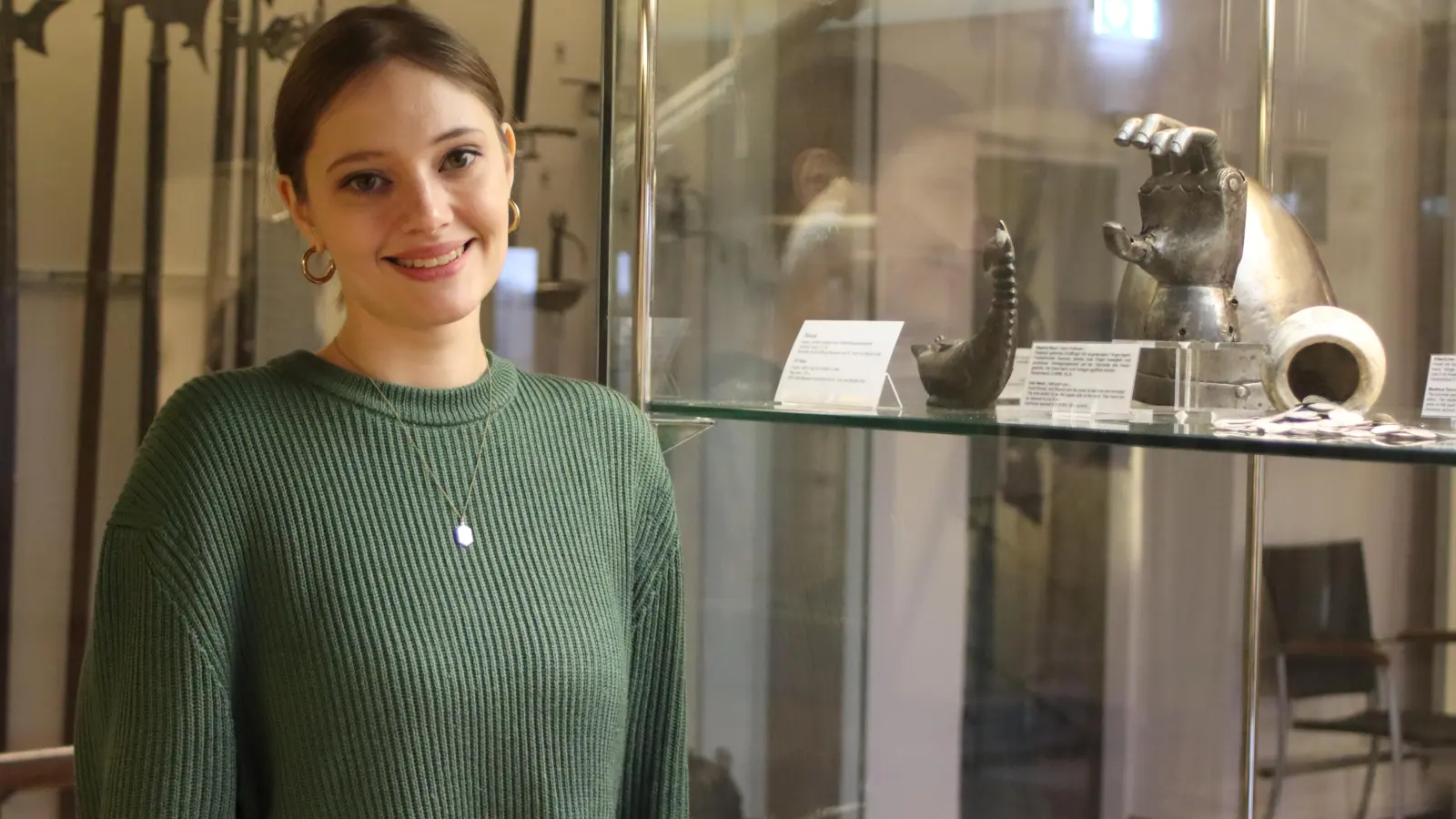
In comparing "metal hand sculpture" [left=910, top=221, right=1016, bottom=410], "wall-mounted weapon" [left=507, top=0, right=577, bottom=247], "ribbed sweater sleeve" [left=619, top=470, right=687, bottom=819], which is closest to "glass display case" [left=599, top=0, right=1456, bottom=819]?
"metal hand sculpture" [left=910, top=221, right=1016, bottom=410]

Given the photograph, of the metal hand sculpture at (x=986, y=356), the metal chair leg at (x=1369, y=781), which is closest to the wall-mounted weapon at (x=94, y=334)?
the metal hand sculpture at (x=986, y=356)

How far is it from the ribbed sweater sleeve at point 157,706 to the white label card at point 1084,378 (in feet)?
2.20

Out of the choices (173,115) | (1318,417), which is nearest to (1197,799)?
(1318,417)

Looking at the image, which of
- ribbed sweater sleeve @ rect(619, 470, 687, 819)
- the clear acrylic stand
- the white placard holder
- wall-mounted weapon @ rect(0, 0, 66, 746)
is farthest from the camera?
wall-mounted weapon @ rect(0, 0, 66, 746)

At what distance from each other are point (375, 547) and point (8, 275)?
70 centimetres

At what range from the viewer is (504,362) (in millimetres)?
980

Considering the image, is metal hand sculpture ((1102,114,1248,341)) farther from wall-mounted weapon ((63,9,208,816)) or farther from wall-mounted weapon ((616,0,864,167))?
wall-mounted weapon ((63,9,208,816))

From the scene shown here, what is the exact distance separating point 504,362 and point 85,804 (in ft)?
1.26

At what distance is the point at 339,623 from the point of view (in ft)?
2.72

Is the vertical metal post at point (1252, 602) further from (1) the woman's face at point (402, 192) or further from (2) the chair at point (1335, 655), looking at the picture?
(1) the woman's face at point (402, 192)

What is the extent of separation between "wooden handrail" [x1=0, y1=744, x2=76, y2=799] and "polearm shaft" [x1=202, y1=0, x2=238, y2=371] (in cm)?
40

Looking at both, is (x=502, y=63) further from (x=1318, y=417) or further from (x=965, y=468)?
(x=1318, y=417)

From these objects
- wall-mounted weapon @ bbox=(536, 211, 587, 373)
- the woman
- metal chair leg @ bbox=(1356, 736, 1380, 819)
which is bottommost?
metal chair leg @ bbox=(1356, 736, 1380, 819)

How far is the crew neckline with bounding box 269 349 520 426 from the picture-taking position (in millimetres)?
880
